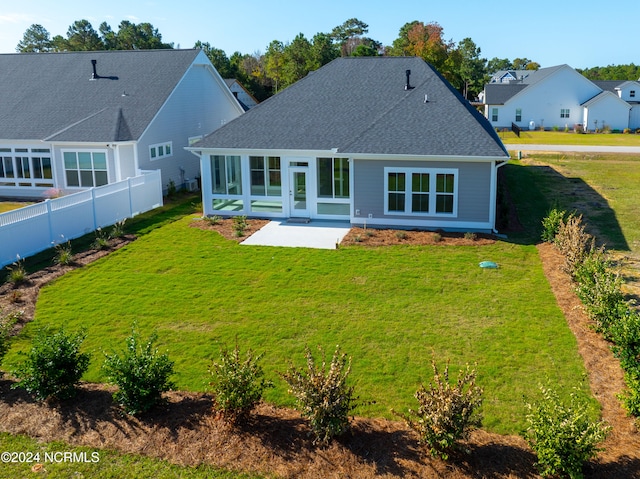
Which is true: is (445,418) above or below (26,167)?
below

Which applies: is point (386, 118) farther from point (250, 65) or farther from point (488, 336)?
point (250, 65)

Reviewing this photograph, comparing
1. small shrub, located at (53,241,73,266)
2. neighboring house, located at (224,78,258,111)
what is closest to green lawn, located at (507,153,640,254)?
small shrub, located at (53,241,73,266)

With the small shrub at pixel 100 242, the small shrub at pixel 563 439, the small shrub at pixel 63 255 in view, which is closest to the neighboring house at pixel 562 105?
the small shrub at pixel 100 242

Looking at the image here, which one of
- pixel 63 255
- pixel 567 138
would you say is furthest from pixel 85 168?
pixel 567 138

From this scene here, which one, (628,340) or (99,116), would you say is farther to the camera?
(99,116)

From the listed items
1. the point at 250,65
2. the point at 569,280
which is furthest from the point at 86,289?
the point at 250,65

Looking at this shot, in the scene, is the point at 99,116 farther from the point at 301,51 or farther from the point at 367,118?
the point at 301,51
